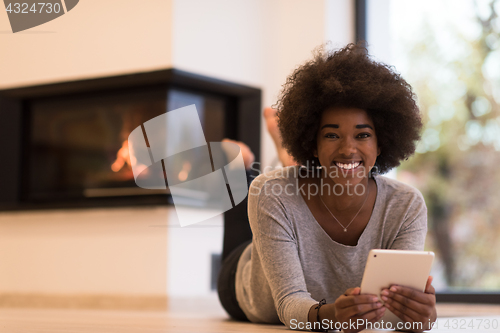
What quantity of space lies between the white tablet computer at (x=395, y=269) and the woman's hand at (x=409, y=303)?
0.6 inches

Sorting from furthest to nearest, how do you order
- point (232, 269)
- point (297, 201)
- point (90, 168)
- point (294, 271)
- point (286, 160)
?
point (90, 168) → point (286, 160) → point (232, 269) → point (297, 201) → point (294, 271)

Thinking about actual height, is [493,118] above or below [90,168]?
above

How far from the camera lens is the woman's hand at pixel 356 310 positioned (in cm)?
119

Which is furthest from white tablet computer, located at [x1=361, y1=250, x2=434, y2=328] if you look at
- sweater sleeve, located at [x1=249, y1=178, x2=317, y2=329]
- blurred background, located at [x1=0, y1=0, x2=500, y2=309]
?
blurred background, located at [x1=0, y1=0, x2=500, y2=309]

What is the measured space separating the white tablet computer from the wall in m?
2.07

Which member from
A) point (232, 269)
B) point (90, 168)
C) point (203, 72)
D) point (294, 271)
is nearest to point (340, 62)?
point (294, 271)

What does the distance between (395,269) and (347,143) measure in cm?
35

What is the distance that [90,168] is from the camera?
3.48 m

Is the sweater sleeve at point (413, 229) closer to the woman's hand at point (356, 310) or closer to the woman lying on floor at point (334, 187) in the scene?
the woman lying on floor at point (334, 187)

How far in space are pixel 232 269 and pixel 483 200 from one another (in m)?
4.12

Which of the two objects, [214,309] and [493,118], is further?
[493,118]

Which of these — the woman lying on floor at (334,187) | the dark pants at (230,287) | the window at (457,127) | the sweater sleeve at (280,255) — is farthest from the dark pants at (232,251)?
the window at (457,127)

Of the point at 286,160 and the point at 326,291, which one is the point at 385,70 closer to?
the point at 326,291

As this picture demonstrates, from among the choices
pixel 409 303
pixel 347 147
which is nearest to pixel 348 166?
pixel 347 147
